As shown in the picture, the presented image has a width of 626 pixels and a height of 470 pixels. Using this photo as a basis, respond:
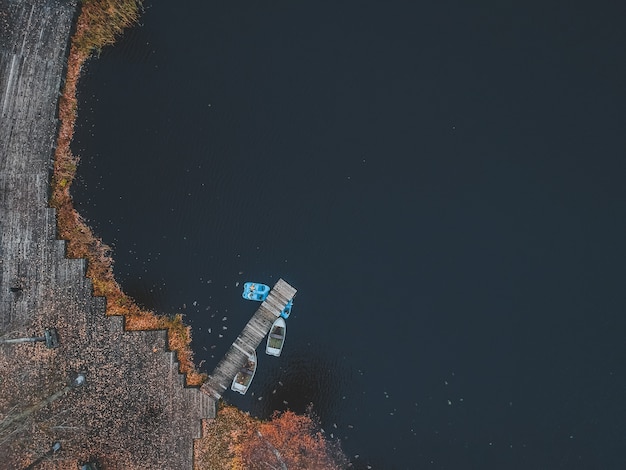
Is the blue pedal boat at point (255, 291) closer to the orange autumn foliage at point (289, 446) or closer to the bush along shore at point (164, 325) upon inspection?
the bush along shore at point (164, 325)

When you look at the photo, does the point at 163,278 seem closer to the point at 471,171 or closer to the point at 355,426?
the point at 355,426

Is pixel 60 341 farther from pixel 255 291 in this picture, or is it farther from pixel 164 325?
pixel 255 291

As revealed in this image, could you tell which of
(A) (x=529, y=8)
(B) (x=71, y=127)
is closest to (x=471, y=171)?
(A) (x=529, y=8)

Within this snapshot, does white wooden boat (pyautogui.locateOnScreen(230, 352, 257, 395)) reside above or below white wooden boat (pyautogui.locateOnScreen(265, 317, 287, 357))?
below

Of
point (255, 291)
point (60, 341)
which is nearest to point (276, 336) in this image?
point (255, 291)

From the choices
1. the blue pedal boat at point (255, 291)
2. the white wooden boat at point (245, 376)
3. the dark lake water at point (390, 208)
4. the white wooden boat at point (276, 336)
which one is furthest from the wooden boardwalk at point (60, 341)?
the blue pedal boat at point (255, 291)

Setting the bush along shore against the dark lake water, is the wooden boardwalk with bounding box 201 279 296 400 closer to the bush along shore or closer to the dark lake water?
the dark lake water

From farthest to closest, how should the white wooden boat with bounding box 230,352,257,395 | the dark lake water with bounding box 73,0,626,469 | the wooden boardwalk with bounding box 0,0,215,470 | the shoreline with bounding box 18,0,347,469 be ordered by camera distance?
the dark lake water with bounding box 73,0,626,469 → the white wooden boat with bounding box 230,352,257,395 → the shoreline with bounding box 18,0,347,469 → the wooden boardwalk with bounding box 0,0,215,470

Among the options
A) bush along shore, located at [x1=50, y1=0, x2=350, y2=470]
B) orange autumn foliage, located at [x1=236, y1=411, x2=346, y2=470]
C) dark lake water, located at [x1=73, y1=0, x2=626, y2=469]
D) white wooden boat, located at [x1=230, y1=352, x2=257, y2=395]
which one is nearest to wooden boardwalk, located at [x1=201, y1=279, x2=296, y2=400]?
white wooden boat, located at [x1=230, y1=352, x2=257, y2=395]
